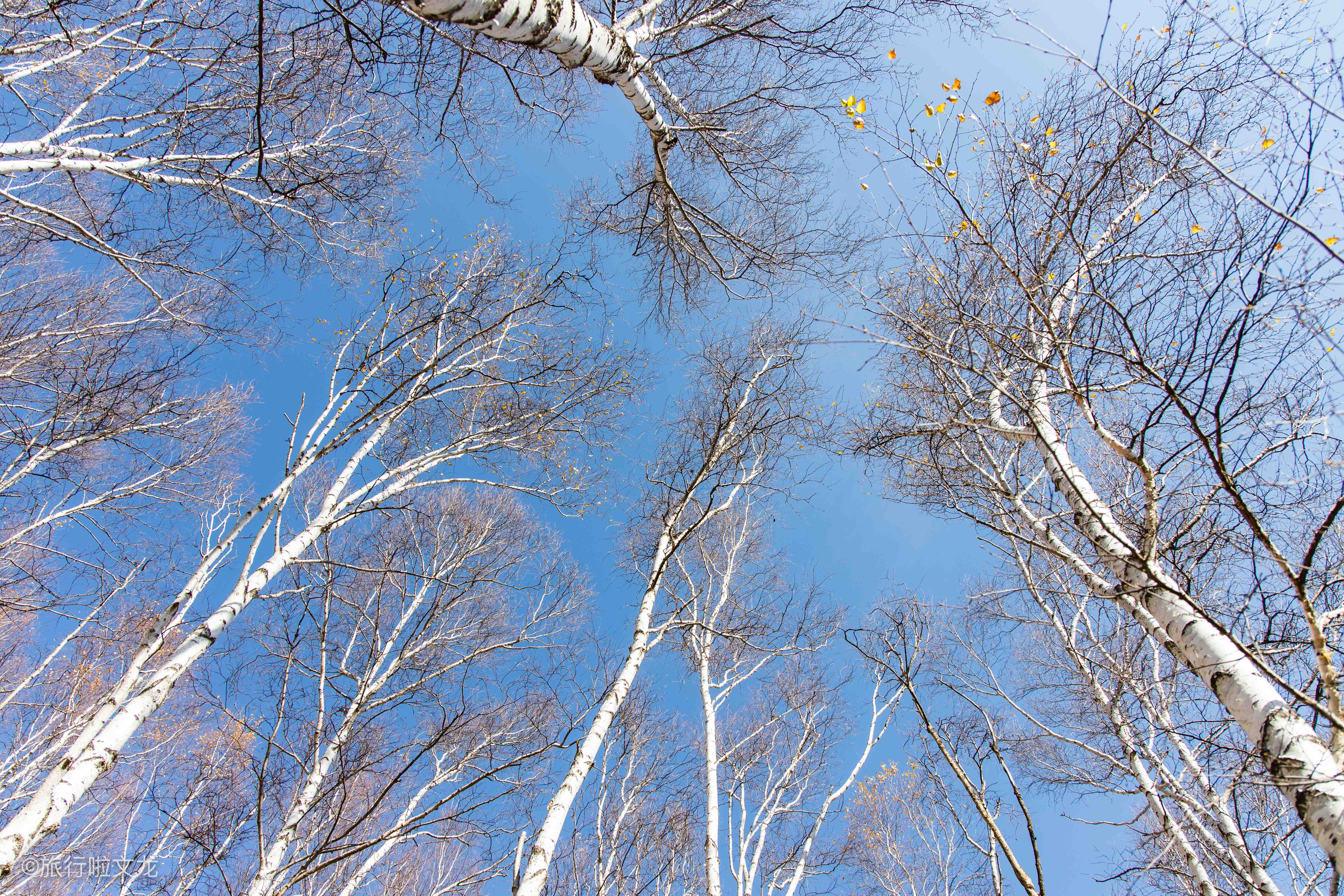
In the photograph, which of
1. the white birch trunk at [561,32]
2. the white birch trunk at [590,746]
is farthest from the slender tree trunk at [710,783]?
the white birch trunk at [561,32]

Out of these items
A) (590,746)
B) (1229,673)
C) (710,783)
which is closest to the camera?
(1229,673)

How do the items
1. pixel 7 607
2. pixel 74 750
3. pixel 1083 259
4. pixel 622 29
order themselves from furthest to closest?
1. pixel 7 607
2. pixel 622 29
3. pixel 74 750
4. pixel 1083 259

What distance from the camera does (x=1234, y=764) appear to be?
3768mm

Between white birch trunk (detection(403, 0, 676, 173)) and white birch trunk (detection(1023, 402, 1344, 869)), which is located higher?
white birch trunk (detection(403, 0, 676, 173))

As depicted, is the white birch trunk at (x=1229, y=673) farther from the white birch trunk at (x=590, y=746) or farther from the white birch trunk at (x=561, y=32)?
the white birch trunk at (x=561, y=32)

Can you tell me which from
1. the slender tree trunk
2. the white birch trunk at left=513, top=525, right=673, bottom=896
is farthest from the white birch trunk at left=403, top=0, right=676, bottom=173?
the slender tree trunk

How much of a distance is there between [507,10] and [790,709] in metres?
6.95

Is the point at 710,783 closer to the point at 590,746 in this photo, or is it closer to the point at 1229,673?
the point at 590,746

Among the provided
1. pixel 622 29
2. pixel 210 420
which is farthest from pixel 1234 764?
pixel 210 420

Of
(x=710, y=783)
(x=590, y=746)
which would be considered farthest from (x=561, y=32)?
(x=710, y=783)

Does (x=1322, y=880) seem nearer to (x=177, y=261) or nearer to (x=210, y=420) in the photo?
(x=177, y=261)

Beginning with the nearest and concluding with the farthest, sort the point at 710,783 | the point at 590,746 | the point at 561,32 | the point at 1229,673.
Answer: the point at 1229,673, the point at 561,32, the point at 590,746, the point at 710,783

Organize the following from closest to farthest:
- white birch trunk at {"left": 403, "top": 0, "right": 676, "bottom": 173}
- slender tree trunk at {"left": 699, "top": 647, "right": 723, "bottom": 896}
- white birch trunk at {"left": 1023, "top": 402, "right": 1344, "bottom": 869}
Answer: white birch trunk at {"left": 1023, "top": 402, "right": 1344, "bottom": 869} < white birch trunk at {"left": 403, "top": 0, "right": 676, "bottom": 173} < slender tree trunk at {"left": 699, "top": 647, "right": 723, "bottom": 896}

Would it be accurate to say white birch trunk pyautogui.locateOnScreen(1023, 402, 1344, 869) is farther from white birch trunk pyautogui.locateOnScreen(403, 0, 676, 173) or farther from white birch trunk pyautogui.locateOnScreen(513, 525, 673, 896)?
white birch trunk pyautogui.locateOnScreen(403, 0, 676, 173)
